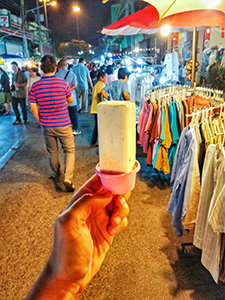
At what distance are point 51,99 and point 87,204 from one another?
125 inches

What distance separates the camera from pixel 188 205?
99.6 inches

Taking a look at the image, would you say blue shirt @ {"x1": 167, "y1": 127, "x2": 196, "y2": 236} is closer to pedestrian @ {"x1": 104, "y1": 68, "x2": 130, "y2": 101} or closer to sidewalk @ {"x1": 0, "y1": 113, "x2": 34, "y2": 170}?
pedestrian @ {"x1": 104, "y1": 68, "x2": 130, "y2": 101}

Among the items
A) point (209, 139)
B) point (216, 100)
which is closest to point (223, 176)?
point (209, 139)

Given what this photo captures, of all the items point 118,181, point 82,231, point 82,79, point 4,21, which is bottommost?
point 82,231

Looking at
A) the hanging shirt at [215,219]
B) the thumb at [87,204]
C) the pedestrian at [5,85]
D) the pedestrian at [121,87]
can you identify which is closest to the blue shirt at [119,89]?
the pedestrian at [121,87]

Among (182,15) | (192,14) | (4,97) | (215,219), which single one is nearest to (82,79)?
(4,97)

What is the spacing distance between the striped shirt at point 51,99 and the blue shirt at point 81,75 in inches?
239

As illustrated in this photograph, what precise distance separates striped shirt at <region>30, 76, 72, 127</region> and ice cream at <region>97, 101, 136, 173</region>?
3110mm

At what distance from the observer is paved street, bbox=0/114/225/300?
248 centimetres

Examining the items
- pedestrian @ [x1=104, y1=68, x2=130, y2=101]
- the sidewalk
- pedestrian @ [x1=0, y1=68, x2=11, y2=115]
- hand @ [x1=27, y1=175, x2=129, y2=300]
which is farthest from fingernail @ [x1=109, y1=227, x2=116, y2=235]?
pedestrian @ [x1=0, y1=68, x2=11, y2=115]

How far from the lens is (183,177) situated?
2635 millimetres

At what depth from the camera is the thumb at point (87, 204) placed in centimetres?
106

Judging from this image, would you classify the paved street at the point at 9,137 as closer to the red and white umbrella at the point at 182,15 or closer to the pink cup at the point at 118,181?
the red and white umbrella at the point at 182,15

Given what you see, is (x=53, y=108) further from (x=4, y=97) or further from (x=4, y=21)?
(x=4, y=21)
